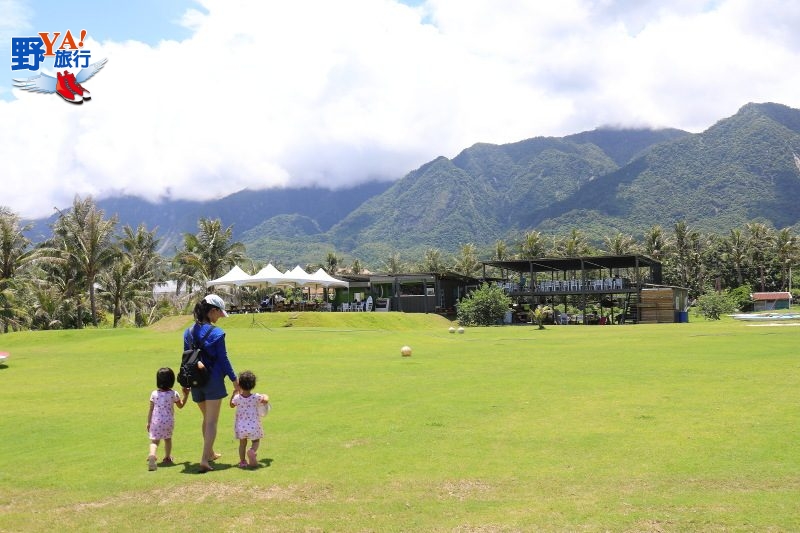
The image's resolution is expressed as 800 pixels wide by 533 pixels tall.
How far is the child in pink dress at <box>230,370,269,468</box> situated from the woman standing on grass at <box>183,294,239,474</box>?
7.1 inches

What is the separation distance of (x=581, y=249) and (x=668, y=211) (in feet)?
312

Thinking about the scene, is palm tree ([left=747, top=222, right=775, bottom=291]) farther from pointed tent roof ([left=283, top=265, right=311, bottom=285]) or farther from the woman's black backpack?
the woman's black backpack

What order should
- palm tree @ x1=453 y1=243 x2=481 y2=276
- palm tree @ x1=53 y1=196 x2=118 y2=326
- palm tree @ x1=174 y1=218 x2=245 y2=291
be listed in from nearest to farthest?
1. palm tree @ x1=53 y1=196 x2=118 y2=326
2. palm tree @ x1=174 y1=218 x2=245 y2=291
3. palm tree @ x1=453 y1=243 x2=481 y2=276

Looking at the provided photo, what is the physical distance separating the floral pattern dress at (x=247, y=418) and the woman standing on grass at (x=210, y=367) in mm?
231

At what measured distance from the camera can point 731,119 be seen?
196 m

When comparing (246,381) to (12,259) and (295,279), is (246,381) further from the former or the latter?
(12,259)

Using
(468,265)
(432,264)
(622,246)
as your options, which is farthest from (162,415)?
(432,264)

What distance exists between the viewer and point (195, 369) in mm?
7434

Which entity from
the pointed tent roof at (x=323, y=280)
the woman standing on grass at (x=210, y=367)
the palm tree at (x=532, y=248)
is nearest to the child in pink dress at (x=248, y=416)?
the woman standing on grass at (x=210, y=367)

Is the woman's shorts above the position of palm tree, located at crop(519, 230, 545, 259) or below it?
below

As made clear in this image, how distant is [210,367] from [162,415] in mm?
969

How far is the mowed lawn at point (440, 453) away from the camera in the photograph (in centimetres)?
592

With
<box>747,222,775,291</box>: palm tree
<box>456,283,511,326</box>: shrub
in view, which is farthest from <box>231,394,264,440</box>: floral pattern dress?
<box>747,222,775,291</box>: palm tree

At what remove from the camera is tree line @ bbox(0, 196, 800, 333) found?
43.2 metres
